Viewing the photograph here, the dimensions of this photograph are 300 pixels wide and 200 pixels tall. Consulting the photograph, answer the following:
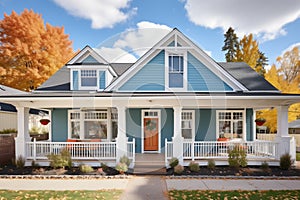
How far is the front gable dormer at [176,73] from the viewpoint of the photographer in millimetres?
11648

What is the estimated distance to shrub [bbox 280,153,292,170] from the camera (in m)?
9.43

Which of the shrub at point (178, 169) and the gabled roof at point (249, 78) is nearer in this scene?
the shrub at point (178, 169)

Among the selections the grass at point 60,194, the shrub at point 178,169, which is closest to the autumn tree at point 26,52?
the grass at point 60,194

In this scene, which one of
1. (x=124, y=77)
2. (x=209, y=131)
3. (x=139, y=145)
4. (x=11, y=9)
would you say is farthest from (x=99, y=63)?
(x=11, y=9)

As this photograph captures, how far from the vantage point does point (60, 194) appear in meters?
6.50

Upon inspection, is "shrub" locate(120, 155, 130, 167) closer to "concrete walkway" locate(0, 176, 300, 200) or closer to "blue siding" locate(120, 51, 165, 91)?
"concrete walkway" locate(0, 176, 300, 200)

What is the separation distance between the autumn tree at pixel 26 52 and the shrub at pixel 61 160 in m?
12.5

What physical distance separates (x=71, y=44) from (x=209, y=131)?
17338 millimetres

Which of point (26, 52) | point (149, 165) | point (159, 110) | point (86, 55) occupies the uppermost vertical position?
point (26, 52)

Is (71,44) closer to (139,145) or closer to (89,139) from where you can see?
(89,139)

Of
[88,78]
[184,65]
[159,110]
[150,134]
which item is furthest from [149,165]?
[88,78]

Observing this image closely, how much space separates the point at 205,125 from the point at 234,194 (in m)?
5.97

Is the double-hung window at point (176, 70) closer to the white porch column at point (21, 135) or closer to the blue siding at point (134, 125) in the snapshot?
the blue siding at point (134, 125)

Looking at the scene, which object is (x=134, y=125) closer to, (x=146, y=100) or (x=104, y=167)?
(x=146, y=100)
